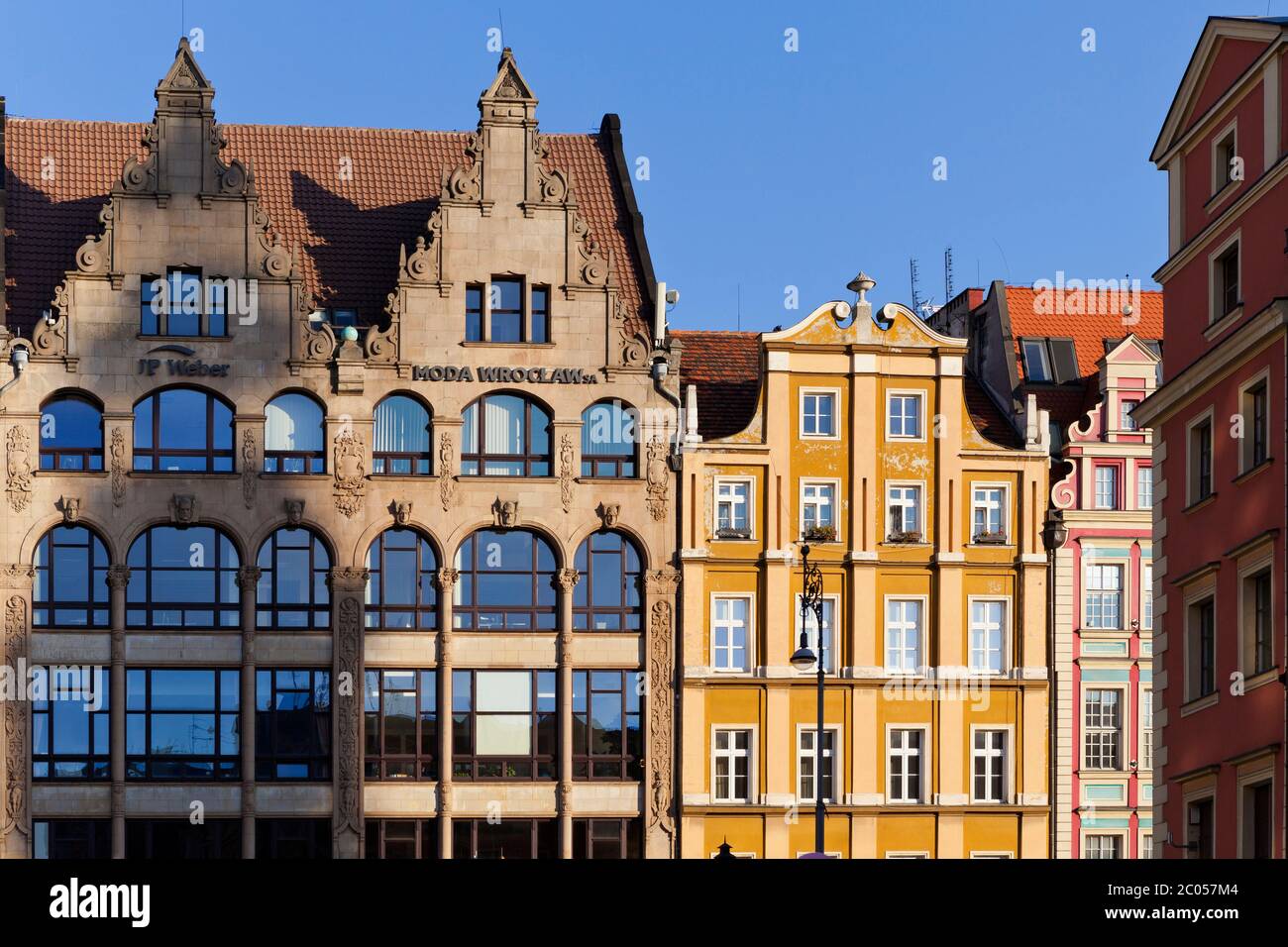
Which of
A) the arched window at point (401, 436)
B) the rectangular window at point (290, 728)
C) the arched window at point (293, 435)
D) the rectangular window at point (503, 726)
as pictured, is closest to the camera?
the rectangular window at point (290, 728)

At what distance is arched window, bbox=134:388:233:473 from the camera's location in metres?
56.1

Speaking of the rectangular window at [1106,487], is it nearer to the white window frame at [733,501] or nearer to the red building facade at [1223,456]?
the white window frame at [733,501]

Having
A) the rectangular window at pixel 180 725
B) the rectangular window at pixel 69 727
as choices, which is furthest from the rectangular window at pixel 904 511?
the rectangular window at pixel 69 727

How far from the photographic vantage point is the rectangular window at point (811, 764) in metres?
56.6

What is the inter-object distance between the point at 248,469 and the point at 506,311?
6.87 m

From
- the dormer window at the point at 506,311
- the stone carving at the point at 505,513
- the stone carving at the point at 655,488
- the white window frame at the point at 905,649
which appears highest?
the dormer window at the point at 506,311

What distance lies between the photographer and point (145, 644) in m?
54.8

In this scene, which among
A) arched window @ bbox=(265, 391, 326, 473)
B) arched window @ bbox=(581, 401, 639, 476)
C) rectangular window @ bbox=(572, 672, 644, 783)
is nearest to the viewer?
rectangular window @ bbox=(572, 672, 644, 783)

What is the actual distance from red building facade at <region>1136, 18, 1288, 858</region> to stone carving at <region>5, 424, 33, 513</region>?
2442 centimetres

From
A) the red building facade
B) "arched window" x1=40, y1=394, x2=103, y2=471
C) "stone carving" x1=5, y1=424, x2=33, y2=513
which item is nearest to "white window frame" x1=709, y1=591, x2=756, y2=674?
the red building facade

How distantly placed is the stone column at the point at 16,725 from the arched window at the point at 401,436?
812 centimetres

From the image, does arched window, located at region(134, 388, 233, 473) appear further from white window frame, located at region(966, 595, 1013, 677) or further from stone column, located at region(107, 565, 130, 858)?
white window frame, located at region(966, 595, 1013, 677)
